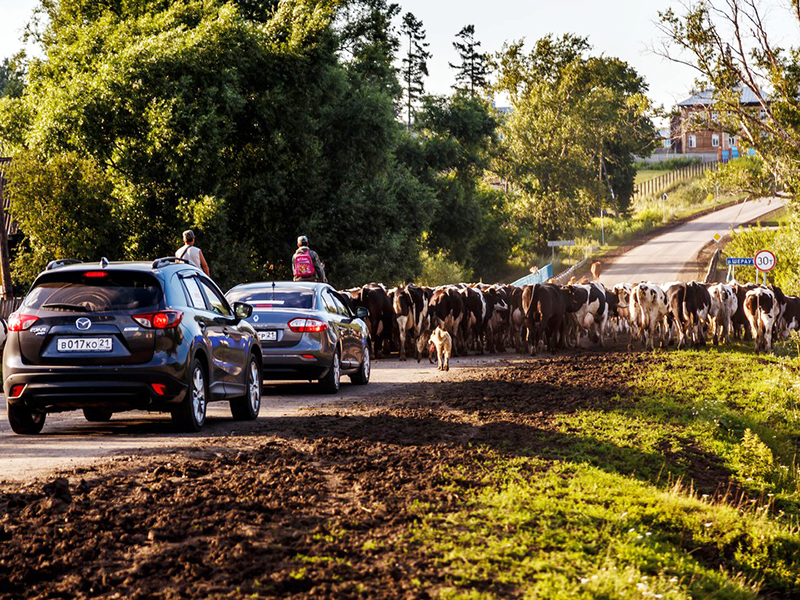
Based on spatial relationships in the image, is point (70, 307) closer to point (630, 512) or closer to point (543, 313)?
point (630, 512)

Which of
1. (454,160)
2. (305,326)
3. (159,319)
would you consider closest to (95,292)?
(159,319)

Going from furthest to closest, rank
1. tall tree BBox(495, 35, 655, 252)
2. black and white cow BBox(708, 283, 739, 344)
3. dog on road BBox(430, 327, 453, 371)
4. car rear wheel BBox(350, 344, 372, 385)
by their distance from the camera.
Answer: tall tree BBox(495, 35, 655, 252), black and white cow BBox(708, 283, 739, 344), dog on road BBox(430, 327, 453, 371), car rear wheel BBox(350, 344, 372, 385)

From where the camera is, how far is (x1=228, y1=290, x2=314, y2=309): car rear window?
17.9m

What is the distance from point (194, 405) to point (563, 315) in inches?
682

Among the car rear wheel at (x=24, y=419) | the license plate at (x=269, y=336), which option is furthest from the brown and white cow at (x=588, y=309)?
the car rear wheel at (x=24, y=419)

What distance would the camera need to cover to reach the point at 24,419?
42.2 feet

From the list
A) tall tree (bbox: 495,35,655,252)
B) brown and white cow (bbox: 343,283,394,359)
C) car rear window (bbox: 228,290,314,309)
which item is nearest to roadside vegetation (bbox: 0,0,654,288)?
brown and white cow (bbox: 343,283,394,359)

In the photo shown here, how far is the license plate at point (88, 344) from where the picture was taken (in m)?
12.1

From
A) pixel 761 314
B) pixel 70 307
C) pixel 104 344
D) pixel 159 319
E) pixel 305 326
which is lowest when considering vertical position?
pixel 761 314

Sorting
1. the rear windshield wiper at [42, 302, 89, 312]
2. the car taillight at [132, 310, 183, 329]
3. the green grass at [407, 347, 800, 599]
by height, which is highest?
the rear windshield wiper at [42, 302, 89, 312]

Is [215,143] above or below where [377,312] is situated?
above

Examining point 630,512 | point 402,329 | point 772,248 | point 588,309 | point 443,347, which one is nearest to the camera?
point 630,512

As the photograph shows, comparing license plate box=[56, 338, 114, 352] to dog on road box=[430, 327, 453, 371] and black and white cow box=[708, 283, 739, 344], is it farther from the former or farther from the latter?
→ black and white cow box=[708, 283, 739, 344]

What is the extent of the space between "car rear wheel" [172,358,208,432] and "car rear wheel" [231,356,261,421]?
107 cm
